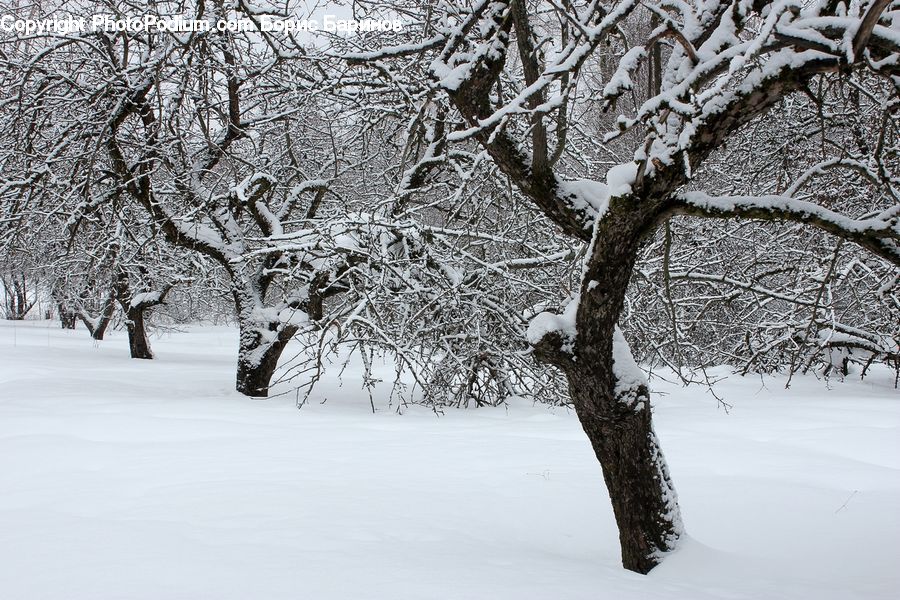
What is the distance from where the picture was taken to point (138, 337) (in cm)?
1420

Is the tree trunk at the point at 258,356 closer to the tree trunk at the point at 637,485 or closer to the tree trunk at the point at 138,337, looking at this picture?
the tree trunk at the point at 637,485

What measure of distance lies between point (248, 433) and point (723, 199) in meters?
3.99

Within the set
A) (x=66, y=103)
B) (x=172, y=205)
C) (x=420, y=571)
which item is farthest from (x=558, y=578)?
(x=172, y=205)

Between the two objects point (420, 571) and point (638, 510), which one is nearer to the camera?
point (420, 571)

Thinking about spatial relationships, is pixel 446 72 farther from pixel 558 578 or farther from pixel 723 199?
pixel 558 578

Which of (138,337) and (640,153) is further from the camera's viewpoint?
(138,337)

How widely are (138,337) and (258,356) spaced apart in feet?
24.6

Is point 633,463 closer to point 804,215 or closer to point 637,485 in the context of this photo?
point 637,485

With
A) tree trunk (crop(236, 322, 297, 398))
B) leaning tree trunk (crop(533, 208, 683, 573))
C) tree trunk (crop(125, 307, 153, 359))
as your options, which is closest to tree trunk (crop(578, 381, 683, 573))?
leaning tree trunk (crop(533, 208, 683, 573))

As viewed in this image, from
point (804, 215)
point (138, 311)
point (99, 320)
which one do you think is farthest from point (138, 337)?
point (804, 215)

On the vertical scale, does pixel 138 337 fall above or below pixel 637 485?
below

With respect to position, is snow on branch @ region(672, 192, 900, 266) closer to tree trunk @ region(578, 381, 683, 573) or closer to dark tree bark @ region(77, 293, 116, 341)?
tree trunk @ region(578, 381, 683, 573)

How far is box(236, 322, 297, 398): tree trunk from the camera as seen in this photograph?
7.93 meters

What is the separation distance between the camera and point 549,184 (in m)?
3.09
